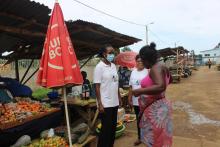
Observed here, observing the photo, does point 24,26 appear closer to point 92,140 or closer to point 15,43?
point 15,43

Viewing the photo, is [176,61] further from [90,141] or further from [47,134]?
[47,134]

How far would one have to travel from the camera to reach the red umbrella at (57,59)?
4.00 metres

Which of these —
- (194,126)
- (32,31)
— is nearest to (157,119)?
(32,31)

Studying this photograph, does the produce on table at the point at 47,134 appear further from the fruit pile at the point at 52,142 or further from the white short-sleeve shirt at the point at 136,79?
the white short-sleeve shirt at the point at 136,79

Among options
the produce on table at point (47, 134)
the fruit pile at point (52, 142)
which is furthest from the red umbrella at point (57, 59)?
the produce on table at point (47, 134)

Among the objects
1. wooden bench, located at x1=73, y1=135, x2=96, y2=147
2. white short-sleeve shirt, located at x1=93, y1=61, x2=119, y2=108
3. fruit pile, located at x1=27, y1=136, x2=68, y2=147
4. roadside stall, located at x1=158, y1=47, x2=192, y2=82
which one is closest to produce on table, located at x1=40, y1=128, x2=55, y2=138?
fruit pile, located at x1=27, y1=136, x2=68, y2=147

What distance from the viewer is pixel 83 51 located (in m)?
8.98

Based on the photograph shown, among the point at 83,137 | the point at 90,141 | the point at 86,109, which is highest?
the point at 86,109

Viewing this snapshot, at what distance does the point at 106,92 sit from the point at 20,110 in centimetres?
163

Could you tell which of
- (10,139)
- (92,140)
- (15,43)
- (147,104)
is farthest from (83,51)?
(147,104)

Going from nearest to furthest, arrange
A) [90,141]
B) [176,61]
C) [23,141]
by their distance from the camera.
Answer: [23,141], [90,141], [176,61]

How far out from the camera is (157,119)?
12.4ft

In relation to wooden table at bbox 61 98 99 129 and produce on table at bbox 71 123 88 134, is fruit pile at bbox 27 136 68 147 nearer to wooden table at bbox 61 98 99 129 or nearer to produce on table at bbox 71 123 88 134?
produce on table at bbox 71 123 88 134

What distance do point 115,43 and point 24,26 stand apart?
13.5 feet
